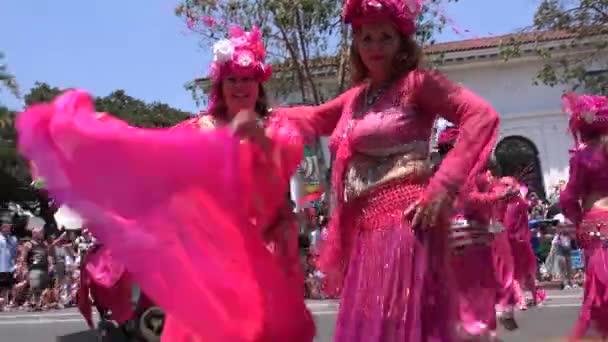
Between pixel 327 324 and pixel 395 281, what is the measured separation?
6472mm

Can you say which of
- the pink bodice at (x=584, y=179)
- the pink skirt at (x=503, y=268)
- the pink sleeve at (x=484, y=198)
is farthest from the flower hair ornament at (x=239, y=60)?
the pink skirt at (x=503, y=268)

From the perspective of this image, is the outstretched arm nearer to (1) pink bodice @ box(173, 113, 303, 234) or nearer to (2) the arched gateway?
(1) pink bodice @ box(173, 113, 303, 234)

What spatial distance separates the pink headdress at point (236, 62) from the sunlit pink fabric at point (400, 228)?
2.53 ft

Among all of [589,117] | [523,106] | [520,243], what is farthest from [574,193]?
[523,106]

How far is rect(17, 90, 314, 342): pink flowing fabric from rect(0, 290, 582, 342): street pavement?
3.50 meters

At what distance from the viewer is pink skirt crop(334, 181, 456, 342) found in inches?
119

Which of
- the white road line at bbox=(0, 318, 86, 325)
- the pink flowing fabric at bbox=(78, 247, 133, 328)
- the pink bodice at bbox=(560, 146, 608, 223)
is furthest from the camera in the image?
the white road line at bbox=(0, 318, 86, 325)

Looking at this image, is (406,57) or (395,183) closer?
(395,183)

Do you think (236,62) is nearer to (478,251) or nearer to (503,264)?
(478,251)

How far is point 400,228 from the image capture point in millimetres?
3152

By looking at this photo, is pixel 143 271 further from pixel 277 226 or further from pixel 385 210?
pixel 385 210

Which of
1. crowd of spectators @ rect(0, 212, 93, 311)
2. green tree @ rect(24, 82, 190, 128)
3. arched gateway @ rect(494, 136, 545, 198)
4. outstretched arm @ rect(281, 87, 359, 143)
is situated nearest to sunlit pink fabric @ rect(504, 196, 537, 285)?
outstretched arm @ rect(281, 87, 359, 143)

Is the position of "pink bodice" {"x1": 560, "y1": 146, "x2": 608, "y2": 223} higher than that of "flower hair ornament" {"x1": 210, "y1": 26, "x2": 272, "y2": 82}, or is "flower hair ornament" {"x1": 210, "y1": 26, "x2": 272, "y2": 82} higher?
"flower hair ornament" {"x1": 210, "y1": 26, "x2": 272, "y2": 82}

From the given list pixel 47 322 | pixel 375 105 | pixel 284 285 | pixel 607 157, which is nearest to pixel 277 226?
pixel 284 285
